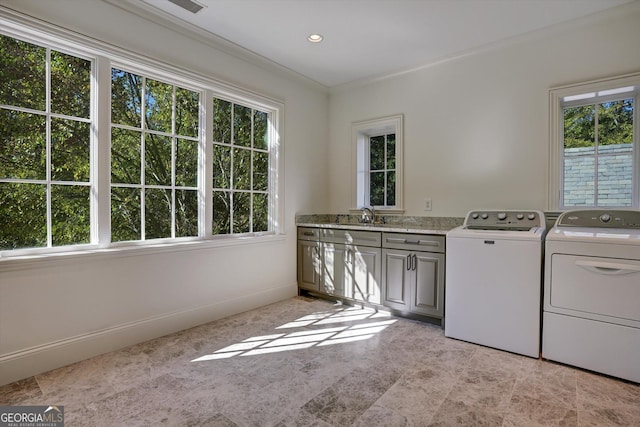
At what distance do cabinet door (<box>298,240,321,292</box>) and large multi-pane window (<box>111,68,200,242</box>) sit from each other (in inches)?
52.9

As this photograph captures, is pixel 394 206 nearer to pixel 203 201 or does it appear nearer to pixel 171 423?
pixel 203 201

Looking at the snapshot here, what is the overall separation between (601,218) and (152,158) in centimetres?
362

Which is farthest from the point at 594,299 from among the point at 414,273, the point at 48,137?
the point at 48,137

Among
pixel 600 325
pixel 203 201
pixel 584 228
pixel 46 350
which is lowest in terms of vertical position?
pixel 46 350

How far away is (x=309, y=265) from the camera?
3920 mm

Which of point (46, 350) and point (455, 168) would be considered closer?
point (46, 350)

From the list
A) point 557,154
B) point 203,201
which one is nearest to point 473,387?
point 557,154

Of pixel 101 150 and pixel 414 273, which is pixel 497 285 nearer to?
pixel 414 273

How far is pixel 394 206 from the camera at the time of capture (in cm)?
393

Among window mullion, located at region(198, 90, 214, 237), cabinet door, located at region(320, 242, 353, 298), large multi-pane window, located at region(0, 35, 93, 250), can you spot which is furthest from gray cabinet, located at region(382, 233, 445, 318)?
large multi-pane window, located at region(0, 35, 93, 250)

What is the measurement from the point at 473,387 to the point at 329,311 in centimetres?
167

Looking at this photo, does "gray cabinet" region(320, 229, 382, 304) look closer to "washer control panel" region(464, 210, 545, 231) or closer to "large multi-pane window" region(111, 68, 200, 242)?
"washer control panel" region(464, 210, 545, 231)

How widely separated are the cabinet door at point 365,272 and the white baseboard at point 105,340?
1109mm

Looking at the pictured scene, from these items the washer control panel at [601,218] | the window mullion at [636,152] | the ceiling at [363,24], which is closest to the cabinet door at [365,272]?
the washer control panel at [601,218]
